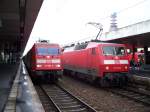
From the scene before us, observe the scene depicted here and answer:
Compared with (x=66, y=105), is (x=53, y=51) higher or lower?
higher

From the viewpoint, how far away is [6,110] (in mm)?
10188

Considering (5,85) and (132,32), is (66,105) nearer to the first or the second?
(5,85)

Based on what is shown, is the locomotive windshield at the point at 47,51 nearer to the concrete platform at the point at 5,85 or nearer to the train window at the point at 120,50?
the concrete platform at the point at 5,85

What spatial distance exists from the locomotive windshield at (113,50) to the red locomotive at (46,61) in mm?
4519

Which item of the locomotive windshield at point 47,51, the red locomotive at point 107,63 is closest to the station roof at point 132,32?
the red locomotive at point 107,63

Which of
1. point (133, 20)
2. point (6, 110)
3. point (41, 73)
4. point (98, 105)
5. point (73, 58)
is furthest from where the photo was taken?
point (133, 20)

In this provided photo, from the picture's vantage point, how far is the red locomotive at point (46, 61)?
21547 mm

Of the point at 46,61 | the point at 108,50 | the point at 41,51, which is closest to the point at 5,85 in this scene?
the point at 46,61

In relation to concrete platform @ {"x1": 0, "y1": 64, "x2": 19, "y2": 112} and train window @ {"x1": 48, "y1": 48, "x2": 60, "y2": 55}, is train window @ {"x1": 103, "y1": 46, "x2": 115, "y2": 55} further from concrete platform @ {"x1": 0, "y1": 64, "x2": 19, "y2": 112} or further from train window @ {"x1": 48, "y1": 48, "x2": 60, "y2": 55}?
concrete platform @ {"x1": 0, "y1": 64, "x2": 19, "y2": 112}

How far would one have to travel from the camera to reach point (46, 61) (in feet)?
71.6

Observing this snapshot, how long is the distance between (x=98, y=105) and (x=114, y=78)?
5613 mm

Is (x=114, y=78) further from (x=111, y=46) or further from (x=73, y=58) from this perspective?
(x=73, y=58)

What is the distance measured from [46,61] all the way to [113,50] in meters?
5.05

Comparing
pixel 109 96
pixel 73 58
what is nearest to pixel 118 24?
pixel 73 58
